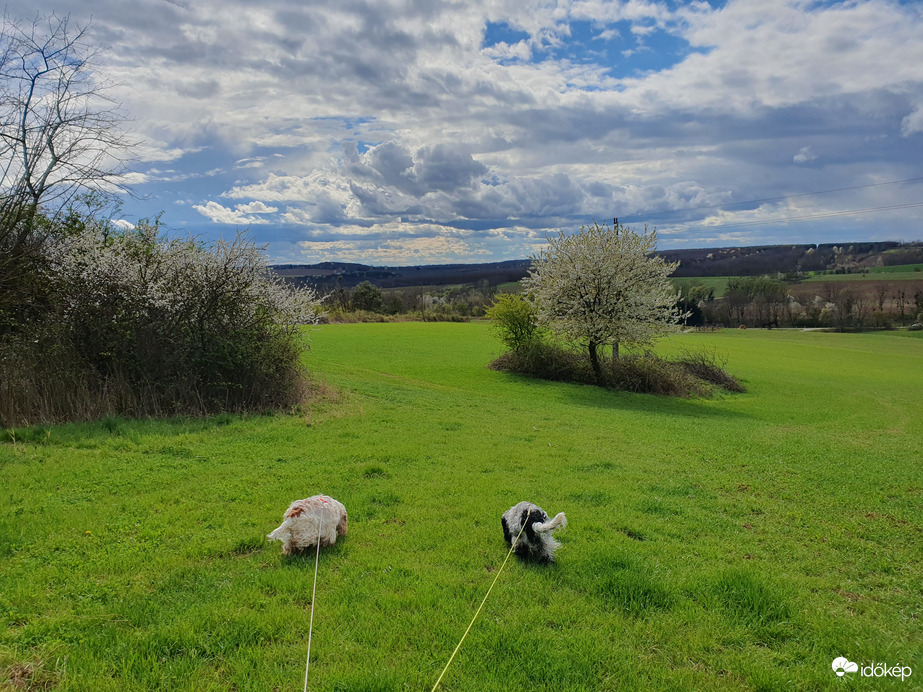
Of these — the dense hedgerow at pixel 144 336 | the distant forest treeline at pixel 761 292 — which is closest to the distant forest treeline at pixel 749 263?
the distant forest treeline at pixel 761 292

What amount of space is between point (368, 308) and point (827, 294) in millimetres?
70279

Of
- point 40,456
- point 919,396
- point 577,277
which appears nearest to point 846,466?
point 40,456

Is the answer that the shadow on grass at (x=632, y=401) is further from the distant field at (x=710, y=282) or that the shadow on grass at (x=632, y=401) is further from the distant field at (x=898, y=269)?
→ the distant field at (x=898, y=269)

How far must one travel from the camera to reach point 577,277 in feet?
79.8

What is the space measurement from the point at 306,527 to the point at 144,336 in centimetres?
897

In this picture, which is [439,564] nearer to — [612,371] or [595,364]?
[595,364]

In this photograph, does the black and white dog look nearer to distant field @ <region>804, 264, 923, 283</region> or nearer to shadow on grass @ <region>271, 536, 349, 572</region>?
shadow on grass @ <region>271, 536, 349, 572</region>

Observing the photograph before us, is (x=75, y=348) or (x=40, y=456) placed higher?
(x=75, y=348)

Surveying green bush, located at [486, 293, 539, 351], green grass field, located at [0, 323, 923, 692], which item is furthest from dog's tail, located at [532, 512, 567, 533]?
green bush, located at [486, 293, 539, 351]

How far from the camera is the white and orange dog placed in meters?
4.87

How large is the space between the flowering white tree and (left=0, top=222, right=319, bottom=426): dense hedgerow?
1441 cm

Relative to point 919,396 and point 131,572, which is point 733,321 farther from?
point 131,572

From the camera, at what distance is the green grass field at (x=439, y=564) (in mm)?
3438

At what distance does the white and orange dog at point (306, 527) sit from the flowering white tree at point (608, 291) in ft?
66.8
